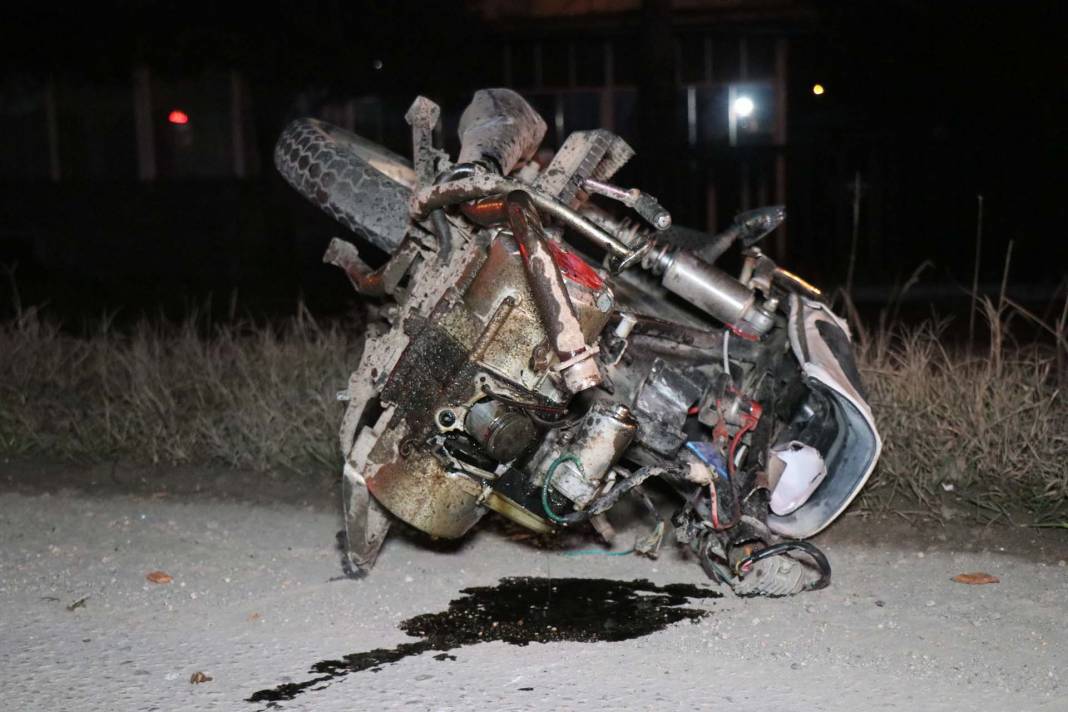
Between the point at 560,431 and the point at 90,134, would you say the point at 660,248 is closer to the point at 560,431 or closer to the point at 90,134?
the point at 560,431

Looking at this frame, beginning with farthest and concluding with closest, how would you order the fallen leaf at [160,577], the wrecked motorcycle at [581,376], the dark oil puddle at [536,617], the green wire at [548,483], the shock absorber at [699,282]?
1. the fallen leaf at [160,577]
2. the shock absorber at [699,282]
3. the green wire at [548,483]
4. the wrecked motorcycle at [581,376]
5. the dark oil puddle at [536,617]

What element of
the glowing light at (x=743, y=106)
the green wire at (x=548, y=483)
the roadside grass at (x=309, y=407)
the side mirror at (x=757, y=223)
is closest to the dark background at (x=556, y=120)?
the glowing light at (x=743, y=106)

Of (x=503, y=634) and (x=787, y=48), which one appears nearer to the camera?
(x=503, y=634)

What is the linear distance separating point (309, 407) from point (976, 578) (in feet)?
11.1

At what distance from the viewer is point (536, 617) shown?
4.52 m

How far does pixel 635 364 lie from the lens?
477 centimetres

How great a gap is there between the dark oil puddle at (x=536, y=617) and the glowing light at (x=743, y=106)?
1468cm

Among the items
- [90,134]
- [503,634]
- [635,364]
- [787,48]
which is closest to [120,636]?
[503,634]

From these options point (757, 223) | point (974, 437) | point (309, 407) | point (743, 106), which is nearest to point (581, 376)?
point (757, 223)

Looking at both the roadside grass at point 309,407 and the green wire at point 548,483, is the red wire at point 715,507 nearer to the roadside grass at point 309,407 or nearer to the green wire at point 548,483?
the green wire at point 548,483

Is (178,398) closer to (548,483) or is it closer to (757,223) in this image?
(548,483)

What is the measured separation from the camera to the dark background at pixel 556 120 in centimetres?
1295

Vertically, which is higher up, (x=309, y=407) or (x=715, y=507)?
(x=715, y=507)

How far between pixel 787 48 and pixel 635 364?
14.6m
